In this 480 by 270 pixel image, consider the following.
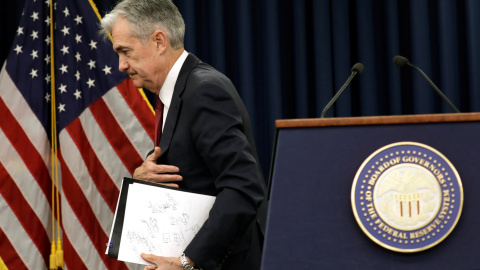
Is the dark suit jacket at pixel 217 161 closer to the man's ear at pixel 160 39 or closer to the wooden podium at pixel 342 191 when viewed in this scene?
the man's ear at pixel 160 39

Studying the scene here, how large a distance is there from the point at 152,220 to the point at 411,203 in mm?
845

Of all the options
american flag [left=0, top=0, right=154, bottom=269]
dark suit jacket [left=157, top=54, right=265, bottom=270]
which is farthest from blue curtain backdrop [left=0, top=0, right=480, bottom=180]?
dark suit jacket [left=157, top=54, right=265, bottom=270]

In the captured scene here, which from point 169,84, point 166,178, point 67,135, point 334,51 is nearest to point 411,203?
point 166,178

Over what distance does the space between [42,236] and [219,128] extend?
6.55 ft

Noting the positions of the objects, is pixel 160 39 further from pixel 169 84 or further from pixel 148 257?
pixel 148 257

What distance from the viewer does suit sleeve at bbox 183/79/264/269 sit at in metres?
1.82

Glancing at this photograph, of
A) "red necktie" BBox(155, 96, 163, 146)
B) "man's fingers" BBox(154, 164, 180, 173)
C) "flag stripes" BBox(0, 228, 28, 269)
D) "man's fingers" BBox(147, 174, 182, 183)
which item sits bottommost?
"flag stripes" BBox(0, 228, 28, 269)

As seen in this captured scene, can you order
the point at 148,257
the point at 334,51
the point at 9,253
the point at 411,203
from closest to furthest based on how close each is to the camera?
1. the point at 411,203
2. the point at 148,257
3. the point at 9,253
4. the point at 334,51

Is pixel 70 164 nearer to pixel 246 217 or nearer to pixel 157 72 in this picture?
pixel 157 72

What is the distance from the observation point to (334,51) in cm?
399

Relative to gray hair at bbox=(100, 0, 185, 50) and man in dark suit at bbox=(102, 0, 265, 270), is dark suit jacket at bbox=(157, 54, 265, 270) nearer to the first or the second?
man in dark suit at bbox=(102, 0, 265, 270)

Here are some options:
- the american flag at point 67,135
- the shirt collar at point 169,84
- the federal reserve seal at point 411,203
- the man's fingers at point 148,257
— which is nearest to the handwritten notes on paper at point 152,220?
the man's fingers at point 148,257

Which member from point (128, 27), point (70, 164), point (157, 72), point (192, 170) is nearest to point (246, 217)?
point (192, 170)

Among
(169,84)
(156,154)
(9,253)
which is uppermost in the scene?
(169,84)
